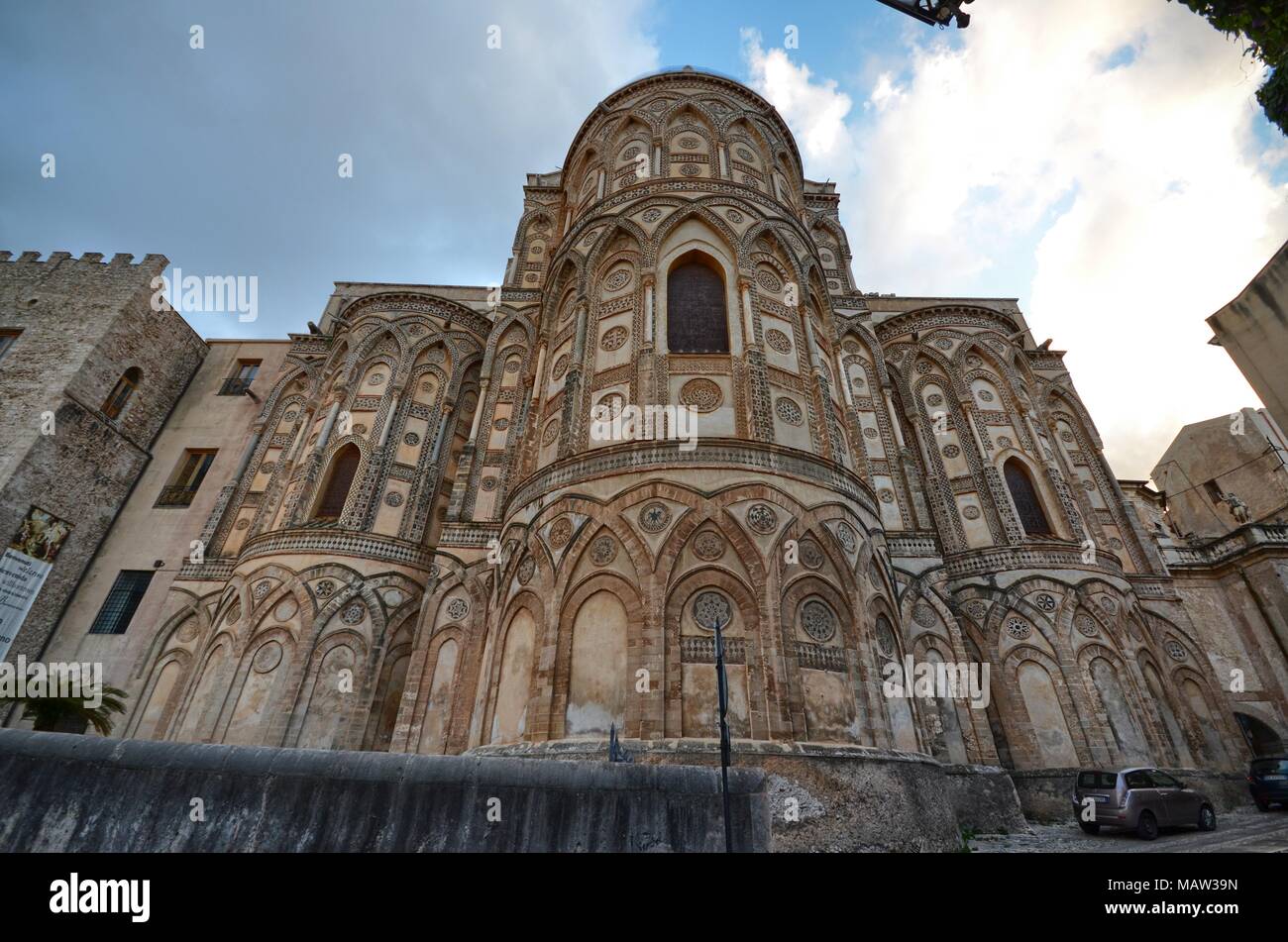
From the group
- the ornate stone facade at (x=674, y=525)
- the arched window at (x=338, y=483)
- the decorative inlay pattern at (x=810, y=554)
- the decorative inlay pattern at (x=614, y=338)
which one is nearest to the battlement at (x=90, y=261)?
the ornate stone facade at (x=674, y=525)

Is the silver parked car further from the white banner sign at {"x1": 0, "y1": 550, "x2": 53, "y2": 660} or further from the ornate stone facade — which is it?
the white banner sign at {"x1": 0, "y1": 550, "x2": 53, "y2": 660}

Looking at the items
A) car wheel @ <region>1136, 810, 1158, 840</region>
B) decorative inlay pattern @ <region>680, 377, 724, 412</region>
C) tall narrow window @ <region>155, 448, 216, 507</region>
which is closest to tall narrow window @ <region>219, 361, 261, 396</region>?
tall narrow window @ <region>155, 448, 216, 507</region>

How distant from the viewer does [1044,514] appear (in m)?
18.5

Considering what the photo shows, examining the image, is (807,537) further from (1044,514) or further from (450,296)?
(450,296)

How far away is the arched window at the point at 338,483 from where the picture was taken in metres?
17.5

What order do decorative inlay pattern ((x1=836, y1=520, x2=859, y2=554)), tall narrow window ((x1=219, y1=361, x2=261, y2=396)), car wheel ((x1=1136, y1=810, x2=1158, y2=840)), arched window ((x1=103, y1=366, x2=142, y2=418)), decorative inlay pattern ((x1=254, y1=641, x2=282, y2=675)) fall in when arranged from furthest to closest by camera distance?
1. tall narrow window ((x1=219, y1=361, x2=261, y2=396))
2. arched window ((x1=103, y1=366, x2=142, y2=418))
3. decorative inlay pattern ((x1=254, y1=641, x2=282, y2=675))
4. decorative inlay pattern ((x1=836, y1=520, x2=859, y2=554))
5. car wheel ((x1=1136, y1=810, x2=1158, y2=840))

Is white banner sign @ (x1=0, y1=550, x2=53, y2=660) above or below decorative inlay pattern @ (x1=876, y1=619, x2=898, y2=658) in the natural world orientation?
above

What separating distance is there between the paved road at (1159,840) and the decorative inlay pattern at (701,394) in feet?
30.0

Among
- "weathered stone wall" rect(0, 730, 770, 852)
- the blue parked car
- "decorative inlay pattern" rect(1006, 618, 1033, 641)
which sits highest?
"decorative inlay pattern" rect(1006, 618, 1033, 641)

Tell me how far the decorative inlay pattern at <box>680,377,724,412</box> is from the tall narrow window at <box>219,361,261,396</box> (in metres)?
20.1

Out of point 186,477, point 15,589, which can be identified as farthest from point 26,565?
point 186,477

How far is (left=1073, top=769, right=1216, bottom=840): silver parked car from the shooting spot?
10.6 m

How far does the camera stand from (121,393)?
70.9ft
